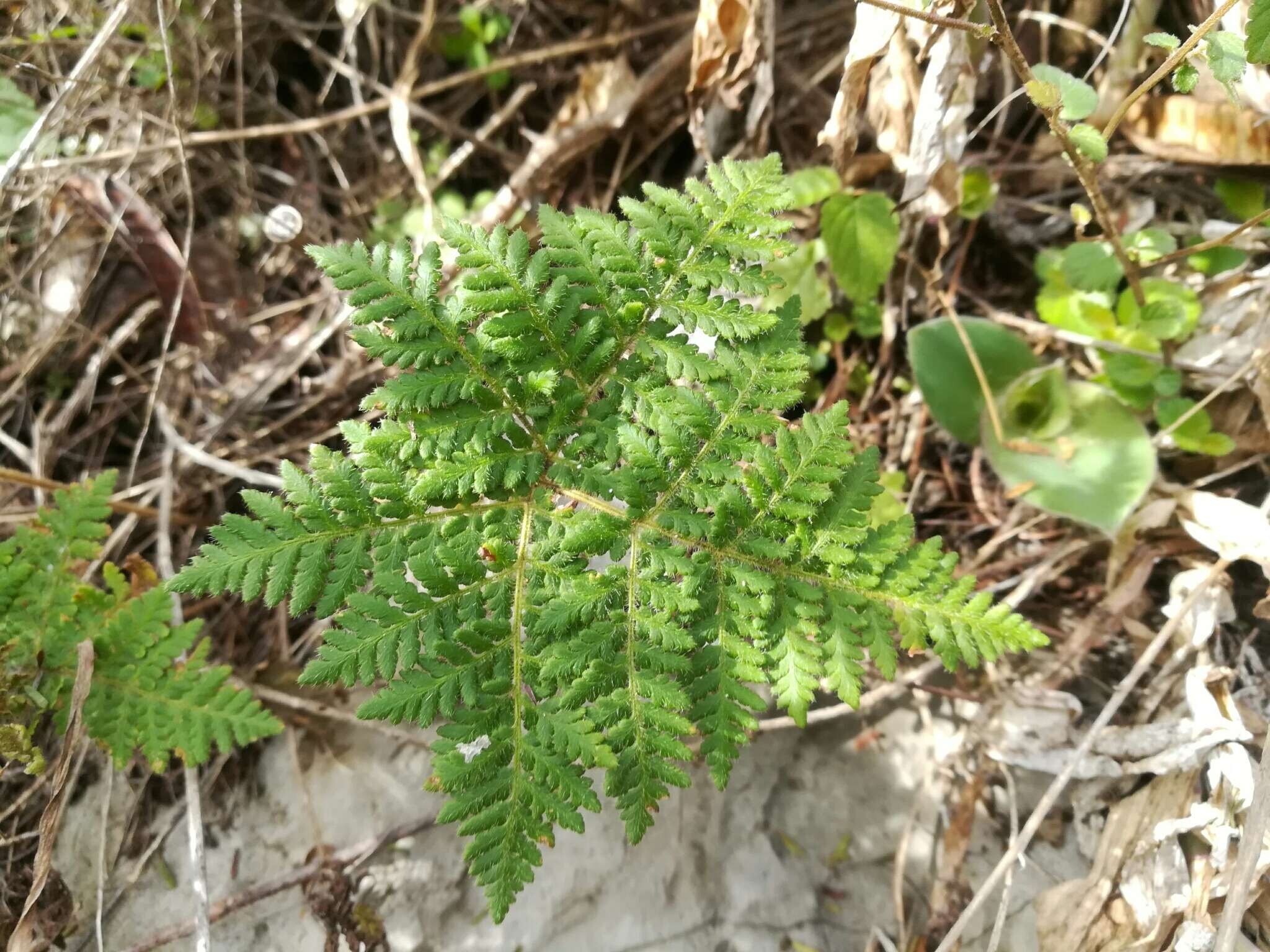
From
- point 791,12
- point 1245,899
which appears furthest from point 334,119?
point 1245,899

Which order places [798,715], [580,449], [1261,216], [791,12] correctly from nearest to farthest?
[798,715] < [580,449] < [1261,216] < [791,12]

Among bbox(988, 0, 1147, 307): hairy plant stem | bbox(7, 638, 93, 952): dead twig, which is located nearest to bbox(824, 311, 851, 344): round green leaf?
bbox(988, 0, 1147, 307): hairy plant stem

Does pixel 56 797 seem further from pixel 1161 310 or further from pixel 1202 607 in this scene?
pixel 1161 310

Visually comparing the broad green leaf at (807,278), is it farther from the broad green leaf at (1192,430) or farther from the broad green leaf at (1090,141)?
the broad green leaf at (1192,430)

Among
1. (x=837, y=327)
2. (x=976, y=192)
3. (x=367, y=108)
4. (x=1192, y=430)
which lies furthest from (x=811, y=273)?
(x=367, y=108)

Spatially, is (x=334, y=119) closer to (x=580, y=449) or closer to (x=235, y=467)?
(x=235, y=467)

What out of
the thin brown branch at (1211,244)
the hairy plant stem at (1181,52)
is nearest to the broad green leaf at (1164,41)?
the hairy plant stem at (1181,52)
